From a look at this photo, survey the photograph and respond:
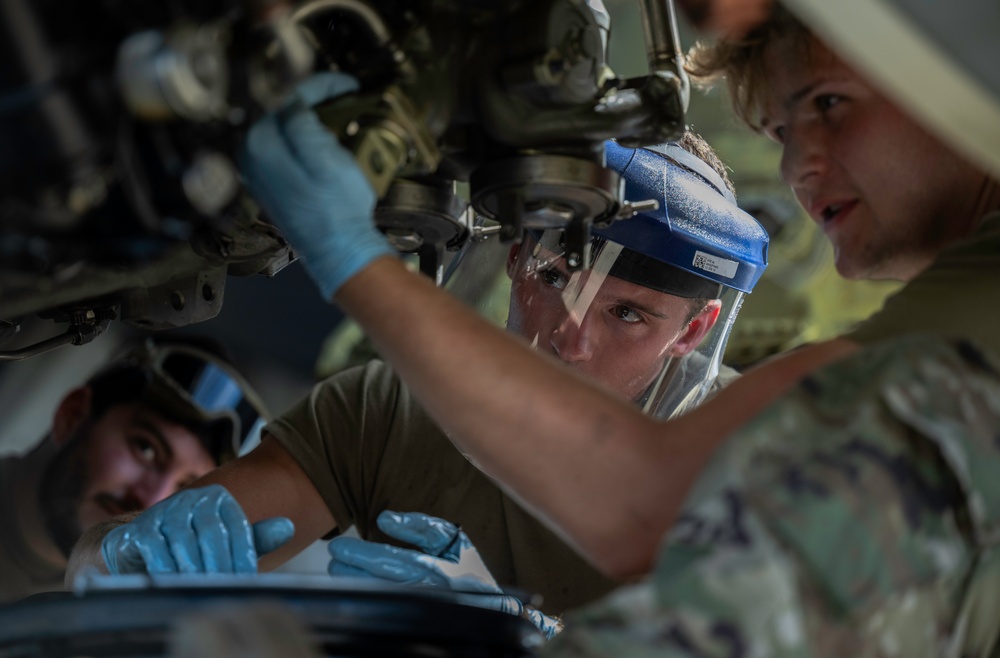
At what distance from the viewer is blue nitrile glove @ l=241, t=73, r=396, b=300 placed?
2.85ft

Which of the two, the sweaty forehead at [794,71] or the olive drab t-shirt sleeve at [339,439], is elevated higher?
the sweaty forehead at [794,71]

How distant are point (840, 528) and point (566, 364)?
0.82m

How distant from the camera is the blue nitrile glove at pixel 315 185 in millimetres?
870

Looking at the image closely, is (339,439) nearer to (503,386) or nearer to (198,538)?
(198,538)

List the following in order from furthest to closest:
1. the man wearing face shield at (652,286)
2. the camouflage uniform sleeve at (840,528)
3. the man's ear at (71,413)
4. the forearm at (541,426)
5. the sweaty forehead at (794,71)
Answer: the man's ear at (71,413), the man wearing face shield at (652,286), the sweaty forehead at (794,71), the forearm at (541,426), the camouflage uniform sleeve at (840,528)

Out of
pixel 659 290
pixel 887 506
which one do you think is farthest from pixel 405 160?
pixel 659 290

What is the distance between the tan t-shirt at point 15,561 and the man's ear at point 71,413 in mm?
159

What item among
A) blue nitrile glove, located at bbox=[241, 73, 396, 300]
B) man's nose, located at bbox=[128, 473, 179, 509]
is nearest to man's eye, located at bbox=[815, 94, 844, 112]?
blue nitrile glove, located at bbox=[241, 73, 396, 300]

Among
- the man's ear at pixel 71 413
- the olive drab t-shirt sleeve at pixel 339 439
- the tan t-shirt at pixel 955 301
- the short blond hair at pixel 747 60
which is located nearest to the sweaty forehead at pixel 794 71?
the short blond hair at pixel 747 60

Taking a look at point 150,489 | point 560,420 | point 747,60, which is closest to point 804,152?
point 747,60

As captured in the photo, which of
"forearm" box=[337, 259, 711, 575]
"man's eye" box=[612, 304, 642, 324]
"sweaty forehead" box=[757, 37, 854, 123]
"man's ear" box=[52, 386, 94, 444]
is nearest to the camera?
"forearm" box=[337, 259, 711, 575]

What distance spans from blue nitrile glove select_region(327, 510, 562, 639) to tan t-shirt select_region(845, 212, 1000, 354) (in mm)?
462

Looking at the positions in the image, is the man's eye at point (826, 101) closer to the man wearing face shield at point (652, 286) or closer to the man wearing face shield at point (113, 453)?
the man wearing face shield at point (652, 286)

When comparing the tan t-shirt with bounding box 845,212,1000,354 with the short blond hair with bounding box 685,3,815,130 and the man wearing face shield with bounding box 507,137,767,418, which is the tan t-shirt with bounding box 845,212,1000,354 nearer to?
the short blond hair with bounding box 685,3,815,130
